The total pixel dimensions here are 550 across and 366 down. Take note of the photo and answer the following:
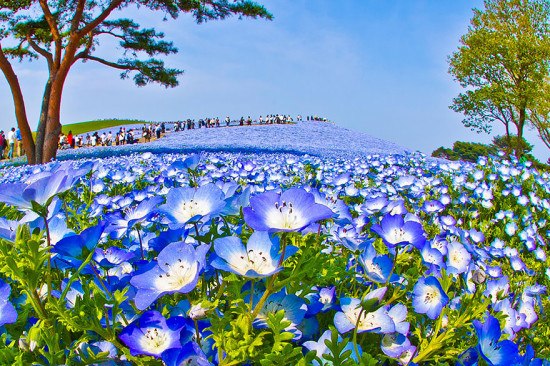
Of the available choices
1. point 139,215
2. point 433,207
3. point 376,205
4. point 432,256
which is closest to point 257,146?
point 433,207

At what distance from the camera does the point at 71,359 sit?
0.86m

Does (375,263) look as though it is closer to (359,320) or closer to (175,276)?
(359,320)

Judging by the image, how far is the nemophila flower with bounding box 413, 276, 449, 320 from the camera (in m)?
1.14

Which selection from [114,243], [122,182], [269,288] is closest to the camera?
[269,288]

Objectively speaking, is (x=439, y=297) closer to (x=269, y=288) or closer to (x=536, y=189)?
(x=269, y=288)

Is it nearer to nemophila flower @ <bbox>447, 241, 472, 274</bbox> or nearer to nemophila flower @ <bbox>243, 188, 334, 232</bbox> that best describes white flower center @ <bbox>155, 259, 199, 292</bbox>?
nemophila flower @ <bbox>243, 188, 334, 232</bbox>

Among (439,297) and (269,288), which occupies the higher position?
(269,288)

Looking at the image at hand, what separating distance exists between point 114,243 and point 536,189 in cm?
540

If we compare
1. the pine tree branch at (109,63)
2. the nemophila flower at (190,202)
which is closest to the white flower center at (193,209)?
the nemophila flower at (190,202)

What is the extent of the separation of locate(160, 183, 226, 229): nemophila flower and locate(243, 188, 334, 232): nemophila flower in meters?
0.14

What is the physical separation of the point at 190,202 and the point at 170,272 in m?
0.19

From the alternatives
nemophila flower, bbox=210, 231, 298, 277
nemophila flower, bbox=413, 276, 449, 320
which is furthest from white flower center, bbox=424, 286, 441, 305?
nemophila flower, bbox=210, 231, 298, 277

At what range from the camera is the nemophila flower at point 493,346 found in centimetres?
97

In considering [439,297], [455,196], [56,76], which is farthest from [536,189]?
[56,76]
